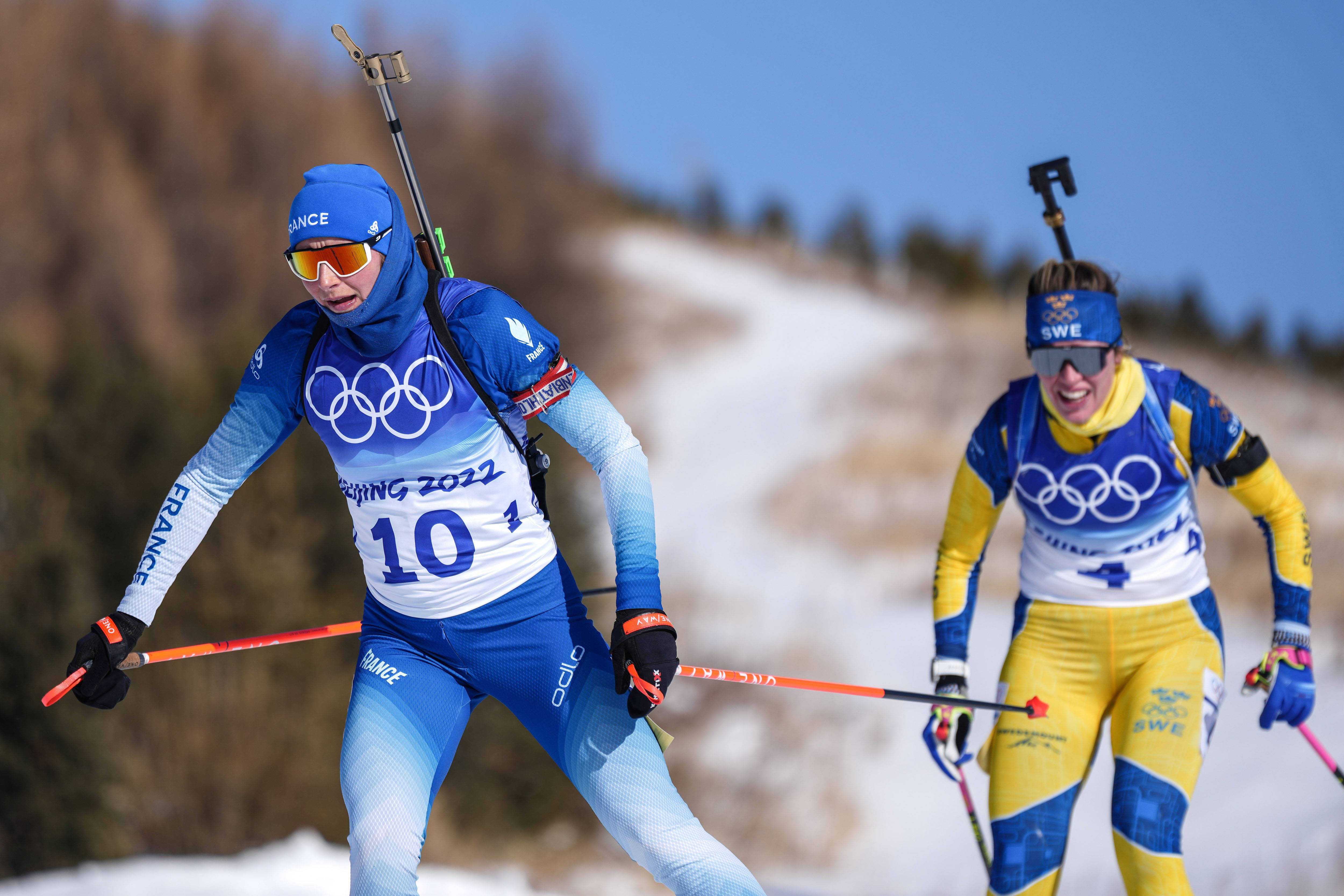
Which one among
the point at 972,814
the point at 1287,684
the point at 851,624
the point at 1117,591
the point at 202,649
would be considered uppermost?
the point at 202,649

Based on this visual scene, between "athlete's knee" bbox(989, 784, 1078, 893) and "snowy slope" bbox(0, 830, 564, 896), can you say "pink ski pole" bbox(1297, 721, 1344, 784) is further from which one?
"snowy slope" bbox(0, 830, 564, 896)

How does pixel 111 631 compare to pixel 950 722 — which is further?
pixel 950 722

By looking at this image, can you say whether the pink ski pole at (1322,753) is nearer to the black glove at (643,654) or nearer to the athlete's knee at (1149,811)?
the athlete's knee at (1149,811)

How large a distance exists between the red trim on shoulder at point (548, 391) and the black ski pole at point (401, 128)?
20.1 inches

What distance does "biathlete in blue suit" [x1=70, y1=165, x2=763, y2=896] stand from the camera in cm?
289

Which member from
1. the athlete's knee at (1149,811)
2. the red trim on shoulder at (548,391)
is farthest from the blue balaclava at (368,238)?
the athlete's knee at (1149,811)

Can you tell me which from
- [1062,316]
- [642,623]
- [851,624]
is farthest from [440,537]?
[851,624]

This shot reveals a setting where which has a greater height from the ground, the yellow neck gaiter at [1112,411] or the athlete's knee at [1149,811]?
the yellow neck gaiter at [1112,411]

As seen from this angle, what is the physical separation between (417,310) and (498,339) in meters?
0.24

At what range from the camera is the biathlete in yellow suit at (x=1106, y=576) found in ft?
11.6

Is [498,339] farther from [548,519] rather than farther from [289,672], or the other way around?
[289,672]

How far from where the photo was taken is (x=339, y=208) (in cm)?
297

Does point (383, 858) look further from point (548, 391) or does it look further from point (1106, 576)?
point (1106, 576)

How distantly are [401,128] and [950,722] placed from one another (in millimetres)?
2581
